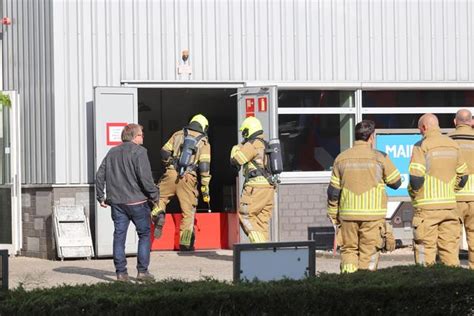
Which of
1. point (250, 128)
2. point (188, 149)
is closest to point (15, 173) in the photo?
point (188, 149)

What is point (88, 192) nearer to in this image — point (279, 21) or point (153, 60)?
point (153, 60)

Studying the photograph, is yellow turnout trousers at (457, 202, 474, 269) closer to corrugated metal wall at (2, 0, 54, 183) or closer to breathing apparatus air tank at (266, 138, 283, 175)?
breathing apparatus air tank at (266, 138, 283, 175)

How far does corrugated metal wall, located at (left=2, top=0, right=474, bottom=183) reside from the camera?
55.7 ft

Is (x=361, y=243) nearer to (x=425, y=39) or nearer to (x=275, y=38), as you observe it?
(x=275, y=38)

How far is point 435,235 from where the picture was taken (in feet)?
39.8

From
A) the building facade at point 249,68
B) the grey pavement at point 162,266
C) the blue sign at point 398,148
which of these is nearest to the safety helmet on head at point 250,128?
the grey pavement at point 162,266

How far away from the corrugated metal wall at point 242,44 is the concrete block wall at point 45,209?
22cm

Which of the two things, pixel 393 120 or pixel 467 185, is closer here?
pixel 467 185

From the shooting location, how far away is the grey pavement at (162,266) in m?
14.0

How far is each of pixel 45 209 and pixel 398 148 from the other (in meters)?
5.66

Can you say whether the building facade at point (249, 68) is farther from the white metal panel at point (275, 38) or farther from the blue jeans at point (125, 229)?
the blue jeans at point (125, 229)

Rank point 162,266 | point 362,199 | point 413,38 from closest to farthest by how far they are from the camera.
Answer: point 362,199
point 162,266
point 413,38

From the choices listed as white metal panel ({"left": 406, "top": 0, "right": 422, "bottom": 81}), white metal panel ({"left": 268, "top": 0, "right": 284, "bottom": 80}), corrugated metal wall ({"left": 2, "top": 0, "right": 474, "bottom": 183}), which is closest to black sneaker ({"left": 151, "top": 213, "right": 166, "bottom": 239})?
corrugated metal wall ({"left": 2, "top": 0, "right": 474, "bottom": 183})

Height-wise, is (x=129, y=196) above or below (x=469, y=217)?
above
